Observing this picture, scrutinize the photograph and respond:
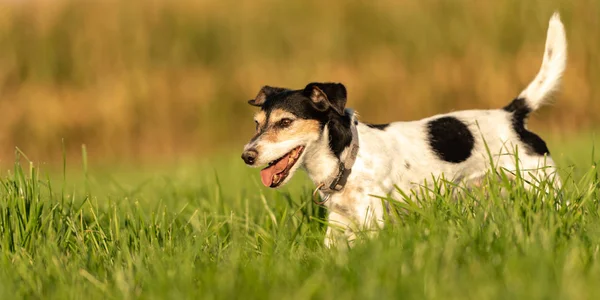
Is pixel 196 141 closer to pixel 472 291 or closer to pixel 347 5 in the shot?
pixel 347 5

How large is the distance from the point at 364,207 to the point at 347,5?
1096cm

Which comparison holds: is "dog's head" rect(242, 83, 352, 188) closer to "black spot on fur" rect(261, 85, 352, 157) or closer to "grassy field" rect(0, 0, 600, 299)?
"black spot on fur" rect(261, 85, 352, 157)

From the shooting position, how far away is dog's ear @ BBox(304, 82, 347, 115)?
5020mm

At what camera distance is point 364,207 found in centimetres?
504

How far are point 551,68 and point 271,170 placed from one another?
2623 mm

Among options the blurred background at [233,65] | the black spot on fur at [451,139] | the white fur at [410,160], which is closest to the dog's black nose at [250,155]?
the white fur at [410,160]

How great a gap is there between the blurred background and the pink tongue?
884 centimetres

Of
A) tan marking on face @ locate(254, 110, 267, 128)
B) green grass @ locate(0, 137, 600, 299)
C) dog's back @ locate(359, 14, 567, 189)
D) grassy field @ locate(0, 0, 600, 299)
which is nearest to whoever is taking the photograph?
green grass @ locate(0, 137, 600, 299)

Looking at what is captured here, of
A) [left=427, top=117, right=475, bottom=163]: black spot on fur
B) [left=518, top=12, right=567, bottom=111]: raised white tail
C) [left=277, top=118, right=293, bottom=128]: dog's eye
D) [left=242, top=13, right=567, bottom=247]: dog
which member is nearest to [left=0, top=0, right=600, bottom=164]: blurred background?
[left=518, top=12, right=567, bottom=111]: raised white tail

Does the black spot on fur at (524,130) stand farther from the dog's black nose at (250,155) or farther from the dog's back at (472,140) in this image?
the dog's black nose at (250,155)

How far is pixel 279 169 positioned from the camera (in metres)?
4.98

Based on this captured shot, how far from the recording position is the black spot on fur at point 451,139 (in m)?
5.66

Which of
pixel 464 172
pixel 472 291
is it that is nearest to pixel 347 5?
pixel 464 172

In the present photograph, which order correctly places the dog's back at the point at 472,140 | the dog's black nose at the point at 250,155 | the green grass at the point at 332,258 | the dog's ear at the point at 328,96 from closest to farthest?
the green grass at the point at 332,258
the dog's black nose at the point at 250,155
the dog's ear at the point at 328,96
the dog's back at the point at 472,140
